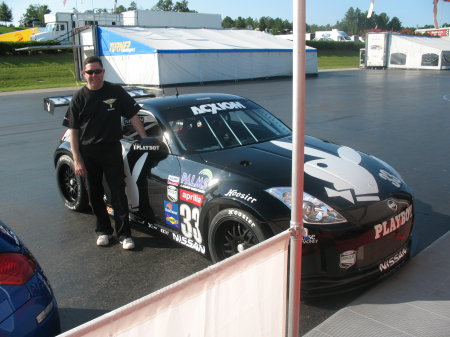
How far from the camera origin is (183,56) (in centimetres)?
2620

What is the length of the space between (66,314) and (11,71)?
32.7m

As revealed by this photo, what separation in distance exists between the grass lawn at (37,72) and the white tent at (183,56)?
3.13m

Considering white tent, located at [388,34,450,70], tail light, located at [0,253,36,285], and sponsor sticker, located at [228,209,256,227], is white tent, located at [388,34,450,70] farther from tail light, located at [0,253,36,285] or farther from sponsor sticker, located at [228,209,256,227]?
tail light, located at [0,253,36,285]

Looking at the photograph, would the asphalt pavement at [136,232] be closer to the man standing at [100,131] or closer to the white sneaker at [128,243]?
the white sneaker at [128,243]

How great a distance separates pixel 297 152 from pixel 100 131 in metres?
2.53

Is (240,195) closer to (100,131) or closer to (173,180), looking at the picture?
(173,180)

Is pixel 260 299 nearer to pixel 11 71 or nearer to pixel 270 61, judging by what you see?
pixel 270 61

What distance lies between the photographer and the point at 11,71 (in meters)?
31.9

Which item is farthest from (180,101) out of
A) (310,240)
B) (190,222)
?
(310,240)

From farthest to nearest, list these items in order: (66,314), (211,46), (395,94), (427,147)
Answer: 1. (211,46)
2. (395,94)
3. (427,147)
4. (66,314)

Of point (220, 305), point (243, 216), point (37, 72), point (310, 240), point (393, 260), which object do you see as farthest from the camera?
point (37, 72)

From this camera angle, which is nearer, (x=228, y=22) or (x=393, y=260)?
(x=393, y=260)

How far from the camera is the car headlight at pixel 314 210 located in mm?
3164

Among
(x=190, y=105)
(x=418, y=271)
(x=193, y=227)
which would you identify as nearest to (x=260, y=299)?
(x=193, y=227)
